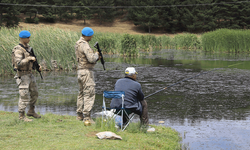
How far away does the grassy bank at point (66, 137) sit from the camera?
203 inches

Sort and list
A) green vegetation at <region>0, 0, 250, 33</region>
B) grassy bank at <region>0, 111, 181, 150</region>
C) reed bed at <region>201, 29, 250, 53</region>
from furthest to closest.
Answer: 1. green vegetation at <region>0, 0, 250, 33</region>
2. reed bed at <region>201, 29, 250, 53</region>
3. grassy bank at <region>0, 111, 181, 150</region>

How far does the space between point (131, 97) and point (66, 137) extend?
1477 millimetres

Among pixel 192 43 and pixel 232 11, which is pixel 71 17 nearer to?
pixel 232 11

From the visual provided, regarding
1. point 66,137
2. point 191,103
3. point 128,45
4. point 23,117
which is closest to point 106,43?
point 128,45

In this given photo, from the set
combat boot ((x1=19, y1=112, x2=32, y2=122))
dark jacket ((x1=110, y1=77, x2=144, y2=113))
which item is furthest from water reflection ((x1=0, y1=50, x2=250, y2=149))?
combat boot ((x1=19, y1=112, x2=32, y2=122))

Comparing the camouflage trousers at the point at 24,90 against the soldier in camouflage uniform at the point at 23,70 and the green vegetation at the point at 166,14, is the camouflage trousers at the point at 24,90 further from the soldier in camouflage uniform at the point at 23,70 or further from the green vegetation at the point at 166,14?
the green vegetation at the point at 166,14

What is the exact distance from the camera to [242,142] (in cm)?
614

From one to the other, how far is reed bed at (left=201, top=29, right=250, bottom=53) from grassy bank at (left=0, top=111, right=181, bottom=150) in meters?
24.7

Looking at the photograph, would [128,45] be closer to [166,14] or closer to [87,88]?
[87,88]

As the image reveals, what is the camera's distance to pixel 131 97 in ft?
20.7

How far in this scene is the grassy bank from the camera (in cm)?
516

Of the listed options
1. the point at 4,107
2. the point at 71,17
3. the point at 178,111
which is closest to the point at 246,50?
the point at 178,111

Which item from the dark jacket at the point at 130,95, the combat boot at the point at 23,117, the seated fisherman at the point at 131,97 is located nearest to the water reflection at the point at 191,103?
the seated fisherman at the point at 131,97

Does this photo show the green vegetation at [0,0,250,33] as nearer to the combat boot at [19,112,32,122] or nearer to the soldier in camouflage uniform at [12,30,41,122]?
the soldier in camouflage uniform at [12,30,41,122]
